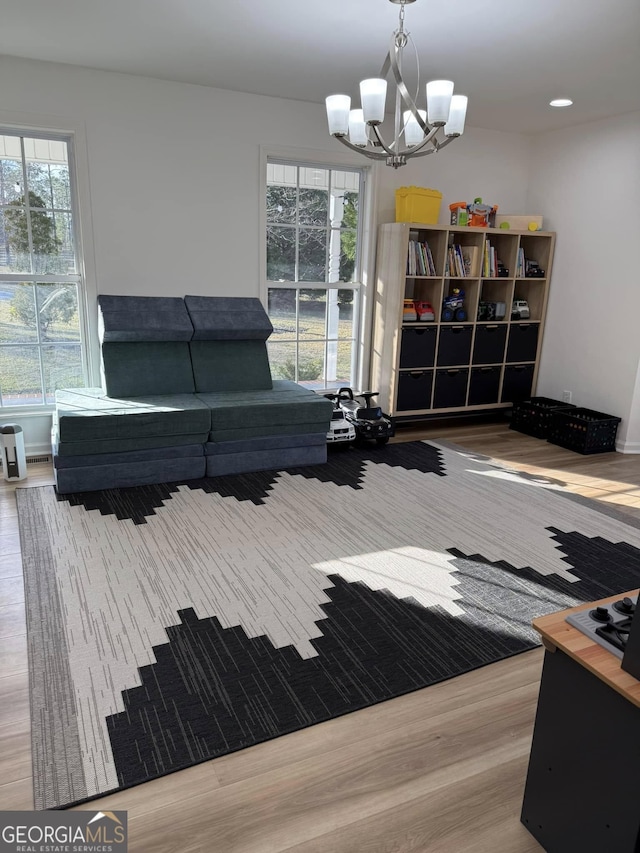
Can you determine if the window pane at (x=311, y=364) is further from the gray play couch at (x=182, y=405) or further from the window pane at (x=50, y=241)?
the window pane at (x=50, y=241)

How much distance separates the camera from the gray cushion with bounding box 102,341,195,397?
4.28 m

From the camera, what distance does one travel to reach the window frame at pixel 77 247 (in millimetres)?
4055

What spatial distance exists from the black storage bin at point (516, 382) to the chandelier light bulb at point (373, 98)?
Result: 351 centimetres

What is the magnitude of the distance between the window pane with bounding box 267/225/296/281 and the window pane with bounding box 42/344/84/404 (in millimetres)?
1676

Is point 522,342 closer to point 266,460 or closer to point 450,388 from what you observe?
point 450,388

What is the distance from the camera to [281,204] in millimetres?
4949

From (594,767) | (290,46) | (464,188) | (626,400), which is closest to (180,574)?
(594,767)

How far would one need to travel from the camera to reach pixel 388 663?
2.26 metres

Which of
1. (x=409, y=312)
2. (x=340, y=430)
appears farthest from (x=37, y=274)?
(x=409, y=312)

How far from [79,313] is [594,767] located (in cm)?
423

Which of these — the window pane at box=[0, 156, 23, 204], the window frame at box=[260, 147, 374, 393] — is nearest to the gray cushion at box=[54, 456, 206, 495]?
the window frame at box=[260, 147, 374, 393]

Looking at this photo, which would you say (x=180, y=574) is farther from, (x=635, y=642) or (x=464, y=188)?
(x=464, y=188)

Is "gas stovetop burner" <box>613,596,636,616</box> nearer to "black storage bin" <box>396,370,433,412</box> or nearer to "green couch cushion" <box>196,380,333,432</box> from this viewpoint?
"green couch cushion" <box>196,380,333,432</box>

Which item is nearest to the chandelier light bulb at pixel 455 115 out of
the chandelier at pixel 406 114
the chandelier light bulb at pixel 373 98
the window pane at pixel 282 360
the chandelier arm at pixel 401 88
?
the chandelier at pixel 406 114
